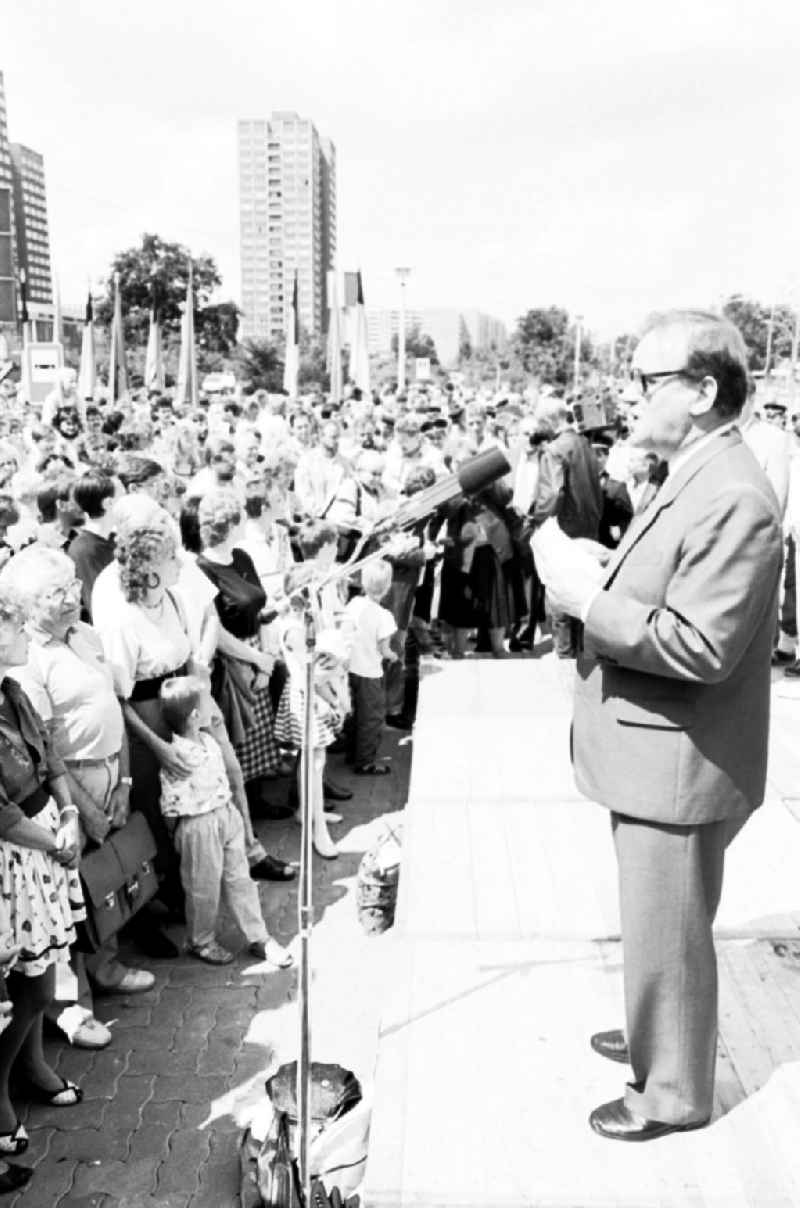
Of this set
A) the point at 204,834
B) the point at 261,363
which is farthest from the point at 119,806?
the point at 261,363

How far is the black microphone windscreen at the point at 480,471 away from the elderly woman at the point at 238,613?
304cm

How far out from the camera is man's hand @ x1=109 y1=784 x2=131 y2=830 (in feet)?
13.5

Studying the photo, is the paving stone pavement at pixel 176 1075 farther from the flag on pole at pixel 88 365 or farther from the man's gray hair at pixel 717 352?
the flag on pole at pixel 88 365

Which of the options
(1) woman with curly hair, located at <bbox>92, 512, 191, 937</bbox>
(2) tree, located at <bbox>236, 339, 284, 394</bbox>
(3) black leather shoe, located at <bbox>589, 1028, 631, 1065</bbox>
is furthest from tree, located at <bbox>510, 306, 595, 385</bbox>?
(3) black leather shoe, located at <bbox>589, 1028, 631, 1065</bbox>

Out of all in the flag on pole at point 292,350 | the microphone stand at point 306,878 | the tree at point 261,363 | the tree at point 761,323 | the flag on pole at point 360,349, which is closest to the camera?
the microphone stand at point 306,878

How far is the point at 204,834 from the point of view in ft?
14.7

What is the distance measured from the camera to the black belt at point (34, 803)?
3432 mm

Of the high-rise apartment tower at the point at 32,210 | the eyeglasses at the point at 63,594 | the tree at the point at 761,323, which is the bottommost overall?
the eyeglasses at the point at 63,594

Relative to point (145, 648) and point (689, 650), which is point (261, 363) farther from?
point (689, 650)

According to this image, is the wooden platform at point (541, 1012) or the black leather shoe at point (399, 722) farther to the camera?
the black leather shoe at point (399, 722)

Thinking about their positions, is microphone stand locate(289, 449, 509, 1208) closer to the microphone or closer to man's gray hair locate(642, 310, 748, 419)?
the microphone

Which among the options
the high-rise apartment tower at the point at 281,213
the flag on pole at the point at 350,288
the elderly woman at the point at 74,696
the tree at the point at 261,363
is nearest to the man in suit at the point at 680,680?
the elderly woman at the point at 74,696

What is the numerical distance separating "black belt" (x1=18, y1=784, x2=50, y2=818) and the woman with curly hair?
2.96ft

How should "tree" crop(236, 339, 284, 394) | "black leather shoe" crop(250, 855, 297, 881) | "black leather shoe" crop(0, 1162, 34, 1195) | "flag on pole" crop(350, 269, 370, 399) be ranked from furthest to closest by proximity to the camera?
"tree" crop(236, 339, 284, 394), "flag on pole" crop(350, 269, 370, 399), "black leather shoe" crop(250, 855, 297, 881), "black leather shoe" crop(0, 1162, 34, 1195)
